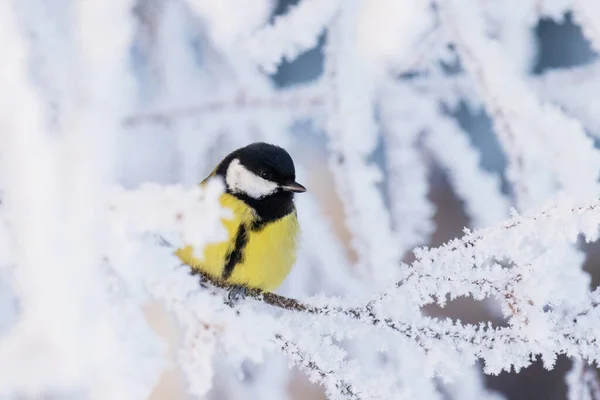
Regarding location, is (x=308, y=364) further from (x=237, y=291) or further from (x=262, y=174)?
(x=262, y=174)

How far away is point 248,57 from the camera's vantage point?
2.25 feet

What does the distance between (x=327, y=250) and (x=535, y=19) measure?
0.38 metres

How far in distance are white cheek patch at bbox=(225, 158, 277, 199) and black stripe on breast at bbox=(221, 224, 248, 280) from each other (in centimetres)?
8

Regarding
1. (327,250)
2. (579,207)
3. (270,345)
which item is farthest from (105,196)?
(327,250)

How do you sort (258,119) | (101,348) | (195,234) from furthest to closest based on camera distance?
(258,119)
(101,348)
(195,234)

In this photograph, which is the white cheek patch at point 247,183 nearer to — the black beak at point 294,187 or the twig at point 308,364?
the black beak at point 294,187

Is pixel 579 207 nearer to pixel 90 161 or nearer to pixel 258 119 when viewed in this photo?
pixel 90 161

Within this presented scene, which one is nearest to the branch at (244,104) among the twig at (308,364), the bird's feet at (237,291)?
the bird's feet at (237,291)

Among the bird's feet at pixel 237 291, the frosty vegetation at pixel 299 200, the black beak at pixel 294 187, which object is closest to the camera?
the frosty vegetation at pixel 299 200

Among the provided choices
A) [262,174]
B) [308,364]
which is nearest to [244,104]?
[262,174]

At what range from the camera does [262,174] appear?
0.78m

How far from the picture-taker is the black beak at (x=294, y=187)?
744 millimetres

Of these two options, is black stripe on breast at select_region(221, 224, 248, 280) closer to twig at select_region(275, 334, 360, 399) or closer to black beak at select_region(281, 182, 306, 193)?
black beak at select_region(281, 182, 306, 193)

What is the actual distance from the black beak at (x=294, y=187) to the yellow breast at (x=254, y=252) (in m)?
0.04
